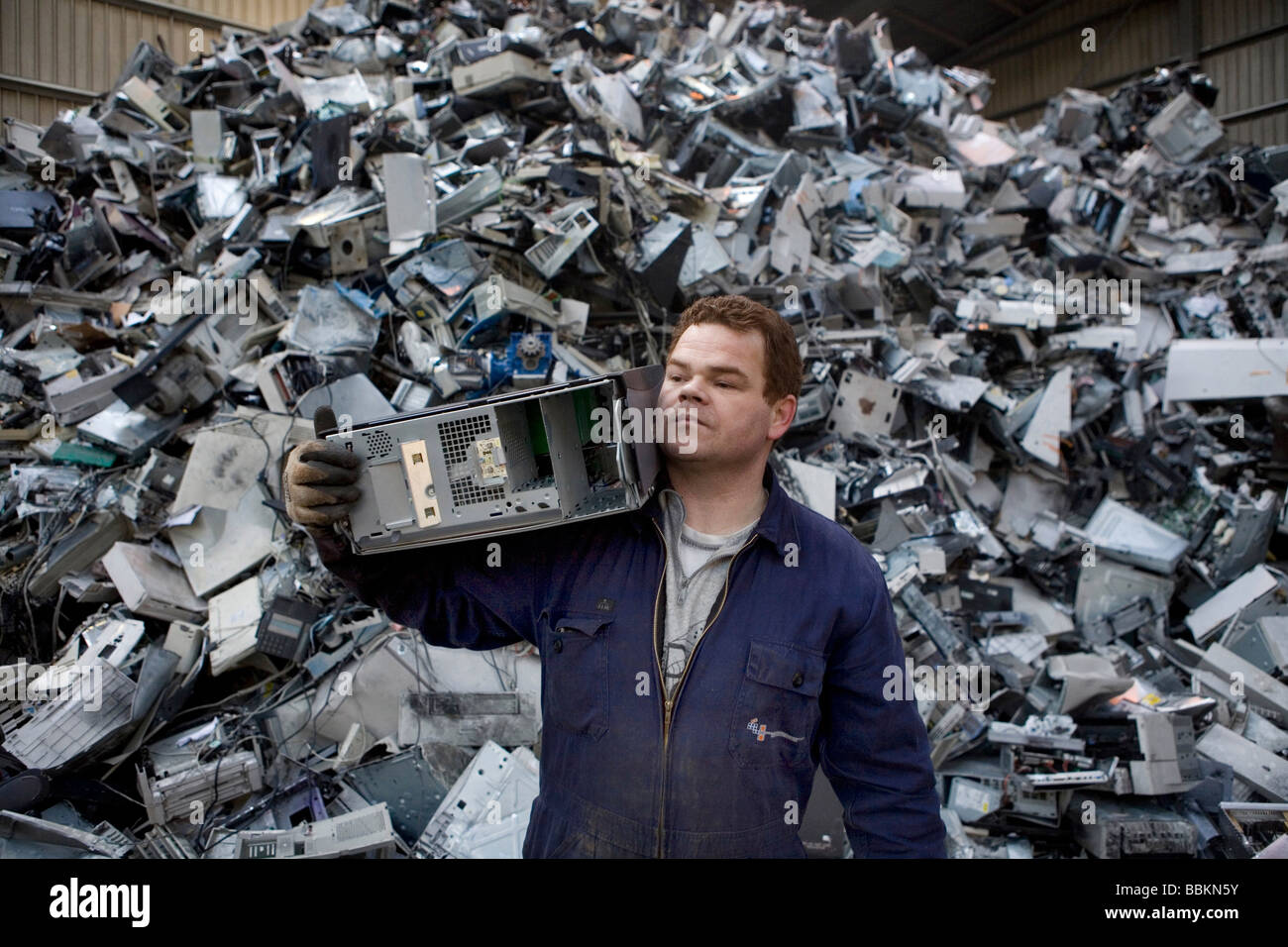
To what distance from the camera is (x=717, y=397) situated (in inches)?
55.0

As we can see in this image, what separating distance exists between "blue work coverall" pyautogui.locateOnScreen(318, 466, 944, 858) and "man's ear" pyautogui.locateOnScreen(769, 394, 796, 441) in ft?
0.38

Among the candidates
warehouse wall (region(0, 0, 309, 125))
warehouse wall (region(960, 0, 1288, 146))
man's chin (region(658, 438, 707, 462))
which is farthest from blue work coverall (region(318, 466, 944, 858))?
warehouse wall (region(960, 0, 1288, 146))

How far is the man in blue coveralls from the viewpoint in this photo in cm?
132

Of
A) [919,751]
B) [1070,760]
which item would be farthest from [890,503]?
[919,751]

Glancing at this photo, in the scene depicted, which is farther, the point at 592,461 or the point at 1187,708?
the point at 1187,708

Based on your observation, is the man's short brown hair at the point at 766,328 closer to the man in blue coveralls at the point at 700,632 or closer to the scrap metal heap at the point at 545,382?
the man in blue coveralls at the point at 700,632

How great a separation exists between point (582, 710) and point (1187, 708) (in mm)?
3481

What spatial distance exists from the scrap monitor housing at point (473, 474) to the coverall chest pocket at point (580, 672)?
0.19 meters

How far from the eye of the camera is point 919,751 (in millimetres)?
1396

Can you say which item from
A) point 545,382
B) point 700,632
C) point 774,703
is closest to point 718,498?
point 700,632

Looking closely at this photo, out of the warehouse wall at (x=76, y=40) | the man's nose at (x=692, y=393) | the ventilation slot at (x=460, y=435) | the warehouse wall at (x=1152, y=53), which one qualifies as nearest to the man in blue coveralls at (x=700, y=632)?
the man's nose at (x=692, y=393)

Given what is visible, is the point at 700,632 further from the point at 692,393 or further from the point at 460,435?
the point at 460,435

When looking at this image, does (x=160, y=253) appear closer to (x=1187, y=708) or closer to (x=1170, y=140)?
(x=1187, y=708)
